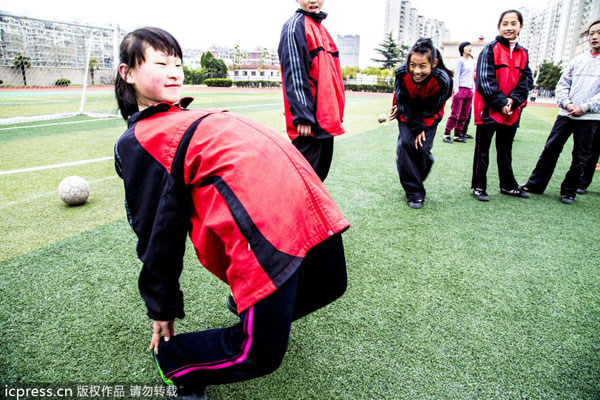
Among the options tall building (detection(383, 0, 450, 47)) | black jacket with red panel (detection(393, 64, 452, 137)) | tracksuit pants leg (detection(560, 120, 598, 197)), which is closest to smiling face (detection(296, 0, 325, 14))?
black jacket with red panel (detection(393, 64, 452, 137))

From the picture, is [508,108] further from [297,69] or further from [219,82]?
[219,82]

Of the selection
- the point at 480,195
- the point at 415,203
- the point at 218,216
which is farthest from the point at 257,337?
the point at 480,195

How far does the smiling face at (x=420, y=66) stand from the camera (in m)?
3.63

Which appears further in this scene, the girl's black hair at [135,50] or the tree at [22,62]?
the tree at [22,62]

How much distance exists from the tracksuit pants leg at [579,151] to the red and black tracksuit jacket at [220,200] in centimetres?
448

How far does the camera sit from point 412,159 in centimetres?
421

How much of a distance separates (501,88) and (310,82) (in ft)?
8.96

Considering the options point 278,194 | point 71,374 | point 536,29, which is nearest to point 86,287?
point 71,374

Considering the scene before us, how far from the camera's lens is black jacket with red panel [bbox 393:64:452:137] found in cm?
381

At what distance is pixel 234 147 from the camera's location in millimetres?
1166

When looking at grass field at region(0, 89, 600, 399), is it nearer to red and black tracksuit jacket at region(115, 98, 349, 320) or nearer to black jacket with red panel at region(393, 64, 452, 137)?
red and black tracksuit jacket at region(115, 98, 349, 320)

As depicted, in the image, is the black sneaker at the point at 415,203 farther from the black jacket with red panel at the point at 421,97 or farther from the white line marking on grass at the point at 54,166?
the white line marking on grass at the point at 54,166

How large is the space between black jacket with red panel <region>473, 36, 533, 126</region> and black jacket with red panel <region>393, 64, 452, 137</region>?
587 mm

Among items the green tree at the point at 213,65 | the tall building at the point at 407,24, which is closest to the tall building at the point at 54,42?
the green tree at the point at 213,65
